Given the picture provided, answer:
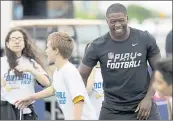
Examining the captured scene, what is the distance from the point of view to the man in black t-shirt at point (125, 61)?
5.70m

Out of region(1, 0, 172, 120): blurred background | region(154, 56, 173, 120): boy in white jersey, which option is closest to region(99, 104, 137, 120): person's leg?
region(154, 56, 173, 120): boy in white jersey

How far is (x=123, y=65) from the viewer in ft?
18.7

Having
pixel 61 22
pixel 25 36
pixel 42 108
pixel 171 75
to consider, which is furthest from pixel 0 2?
pixel 171 75

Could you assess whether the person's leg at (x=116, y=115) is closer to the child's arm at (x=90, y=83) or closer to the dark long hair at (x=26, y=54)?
the child's arm at (x=90, y=83)

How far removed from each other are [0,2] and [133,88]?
25.9 feet

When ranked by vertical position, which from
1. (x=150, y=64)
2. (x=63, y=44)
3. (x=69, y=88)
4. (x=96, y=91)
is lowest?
(x=96, y=91)

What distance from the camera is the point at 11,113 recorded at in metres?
7.15

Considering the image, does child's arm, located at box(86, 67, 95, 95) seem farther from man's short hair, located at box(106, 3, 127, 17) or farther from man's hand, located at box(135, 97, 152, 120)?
man's short hair, located at box(106, 3, 127, 17)

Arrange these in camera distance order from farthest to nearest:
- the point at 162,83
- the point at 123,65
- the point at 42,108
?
the point at 42,108 → the point at 123,65 → the point at 162,83

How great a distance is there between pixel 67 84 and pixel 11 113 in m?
1.82

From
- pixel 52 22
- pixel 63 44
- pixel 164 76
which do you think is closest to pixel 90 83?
pixel 63 44

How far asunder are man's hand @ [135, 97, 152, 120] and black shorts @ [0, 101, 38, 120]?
1615 mm

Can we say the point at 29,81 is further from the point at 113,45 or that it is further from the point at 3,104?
the point at 113,45

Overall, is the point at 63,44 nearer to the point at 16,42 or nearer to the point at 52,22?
the point at 16,42
